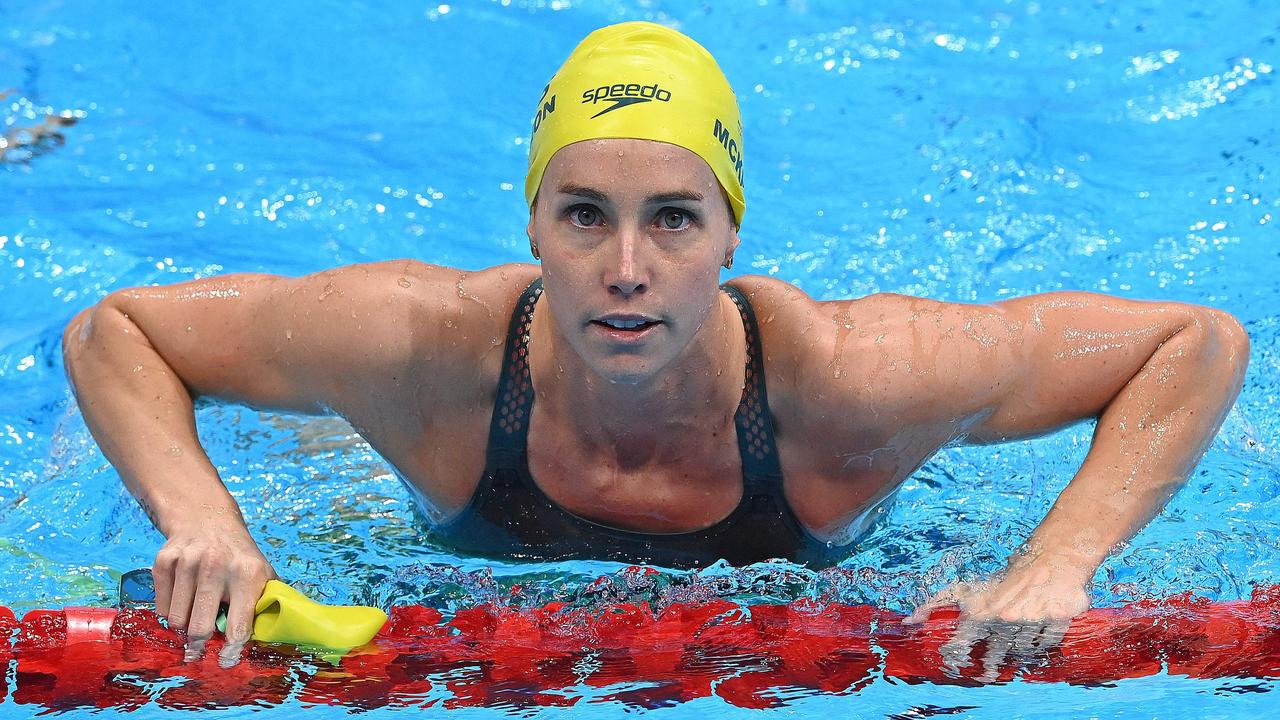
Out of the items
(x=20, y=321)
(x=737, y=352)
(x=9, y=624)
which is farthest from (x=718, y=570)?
(x=20, y=321)

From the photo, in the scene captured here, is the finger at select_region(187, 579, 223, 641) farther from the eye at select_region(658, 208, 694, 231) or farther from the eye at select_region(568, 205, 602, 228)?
the eye at select_region(658, 208, 694, 231)

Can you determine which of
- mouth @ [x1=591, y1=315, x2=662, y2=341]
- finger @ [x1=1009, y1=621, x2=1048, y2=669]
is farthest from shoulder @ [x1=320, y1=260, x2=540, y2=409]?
finger @ [x1=1009, y1=621, x2=1048, y2=669]

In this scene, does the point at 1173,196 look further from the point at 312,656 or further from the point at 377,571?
the point at 312,656

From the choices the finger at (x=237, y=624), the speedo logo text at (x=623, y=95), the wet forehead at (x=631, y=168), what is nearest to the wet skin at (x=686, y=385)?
the wet forehead at (x=631, y=168)

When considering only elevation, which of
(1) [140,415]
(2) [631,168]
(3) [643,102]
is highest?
(3) [643,102]

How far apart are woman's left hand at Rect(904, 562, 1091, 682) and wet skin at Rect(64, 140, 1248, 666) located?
68mm

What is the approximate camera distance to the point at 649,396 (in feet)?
10.8

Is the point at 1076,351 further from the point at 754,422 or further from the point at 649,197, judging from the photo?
Result: the point at 649,197

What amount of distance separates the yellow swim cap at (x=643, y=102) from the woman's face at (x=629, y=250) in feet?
0.15

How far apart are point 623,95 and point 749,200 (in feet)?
11.2

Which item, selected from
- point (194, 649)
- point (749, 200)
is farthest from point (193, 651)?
point (749, 200)

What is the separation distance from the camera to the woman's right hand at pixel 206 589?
2787 mm

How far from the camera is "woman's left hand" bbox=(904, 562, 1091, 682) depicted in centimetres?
291

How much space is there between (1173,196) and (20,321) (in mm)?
4879
